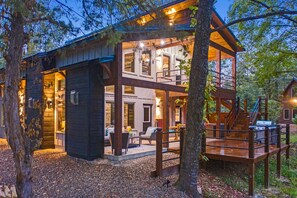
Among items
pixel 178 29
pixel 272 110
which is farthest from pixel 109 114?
pixel 272 110

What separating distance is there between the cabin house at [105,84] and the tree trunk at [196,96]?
0.64 m

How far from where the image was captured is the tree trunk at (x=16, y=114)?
13.8 feet

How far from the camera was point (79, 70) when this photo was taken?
951 cm

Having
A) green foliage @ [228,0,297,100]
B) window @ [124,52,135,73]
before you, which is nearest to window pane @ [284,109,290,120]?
green foliage @ [228,0,297,100]

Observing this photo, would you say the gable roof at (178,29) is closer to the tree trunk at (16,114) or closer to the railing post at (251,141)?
the tree trunk at (16,114)

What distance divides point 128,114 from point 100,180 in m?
7.30

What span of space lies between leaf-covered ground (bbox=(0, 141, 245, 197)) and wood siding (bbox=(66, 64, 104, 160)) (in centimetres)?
48

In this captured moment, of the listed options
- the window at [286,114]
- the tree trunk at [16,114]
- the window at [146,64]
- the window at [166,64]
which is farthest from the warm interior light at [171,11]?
the window at [286,114]

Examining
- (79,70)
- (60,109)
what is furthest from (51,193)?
(60,109)

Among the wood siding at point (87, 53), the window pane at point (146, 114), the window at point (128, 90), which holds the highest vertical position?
the wood siding at point (87, 53)

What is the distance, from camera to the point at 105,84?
919 centimetres

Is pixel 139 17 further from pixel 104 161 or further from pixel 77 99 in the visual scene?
pixel 104 161

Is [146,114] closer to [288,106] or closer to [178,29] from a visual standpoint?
[178,29]

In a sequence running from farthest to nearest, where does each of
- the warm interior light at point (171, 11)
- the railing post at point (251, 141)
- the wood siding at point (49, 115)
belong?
1. the warm interior light at point (171, 11)
2. the wood siding at point (49, 115)
3. the railing post at point (251, 141)
